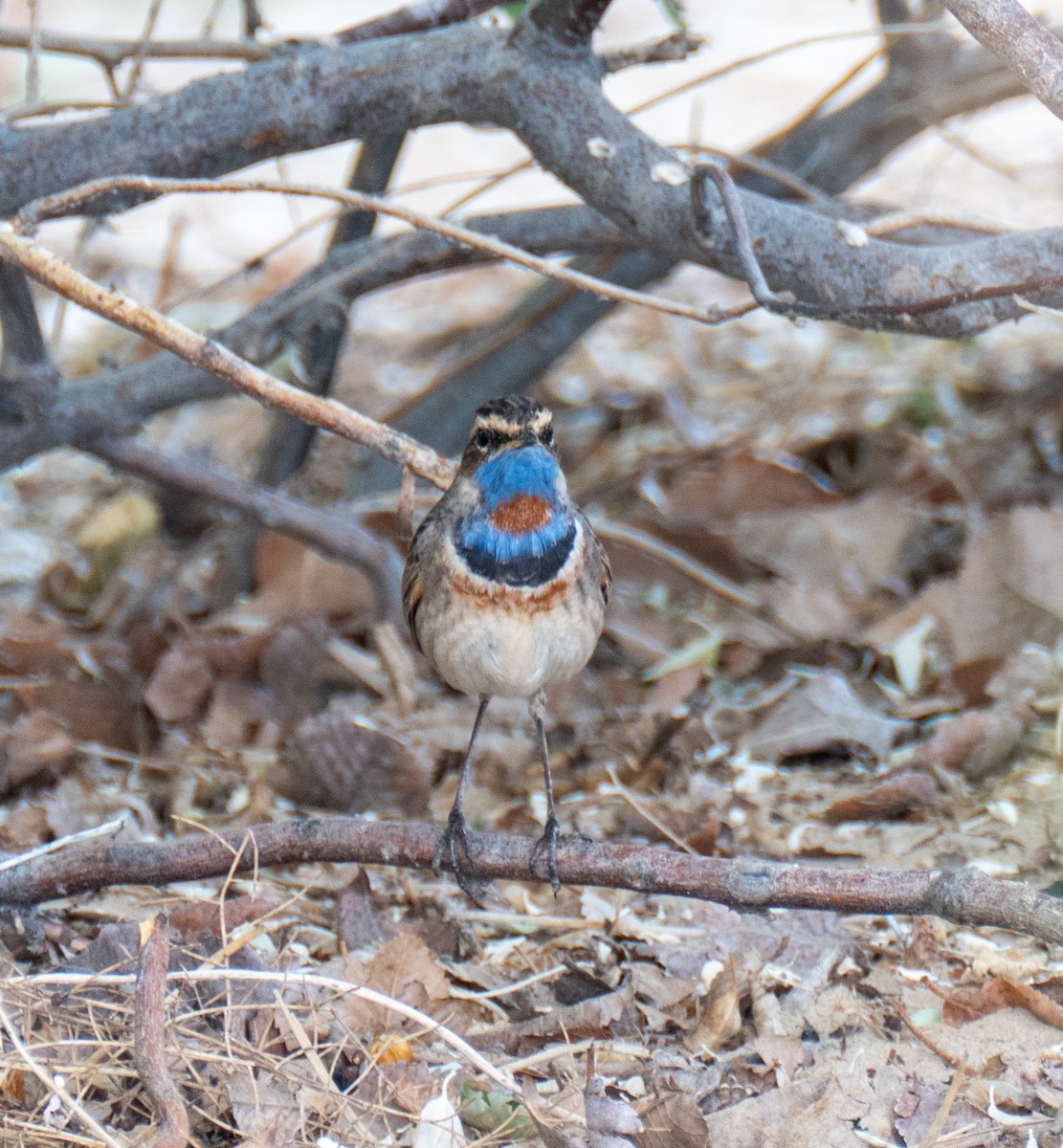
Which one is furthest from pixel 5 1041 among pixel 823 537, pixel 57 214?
pixel 823 537

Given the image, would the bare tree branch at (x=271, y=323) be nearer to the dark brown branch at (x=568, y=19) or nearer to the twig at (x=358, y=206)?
the dark brown branch at (x=568, y=19)

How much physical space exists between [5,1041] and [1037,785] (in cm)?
272

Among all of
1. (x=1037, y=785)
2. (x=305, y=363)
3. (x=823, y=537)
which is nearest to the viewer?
(x=1037, y=785)

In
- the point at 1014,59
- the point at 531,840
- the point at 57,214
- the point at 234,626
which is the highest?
the point at 1014,59

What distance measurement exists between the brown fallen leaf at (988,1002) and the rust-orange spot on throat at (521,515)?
143 centimetres

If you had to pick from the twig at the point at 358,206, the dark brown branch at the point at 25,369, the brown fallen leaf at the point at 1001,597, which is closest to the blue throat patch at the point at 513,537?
the twig at the point at 358,206

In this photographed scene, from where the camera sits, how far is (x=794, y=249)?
3.65 m

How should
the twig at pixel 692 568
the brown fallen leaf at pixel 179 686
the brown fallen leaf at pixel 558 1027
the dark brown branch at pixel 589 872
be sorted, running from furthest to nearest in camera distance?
the twig at pixel 692 568
the brown fallen leaf at pixel 179 686
the brown fallen leaf at pixel 558 1027
the dark brown branch at pixel 589 872

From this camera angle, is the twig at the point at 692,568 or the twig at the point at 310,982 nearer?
the twig at the point at 310,982

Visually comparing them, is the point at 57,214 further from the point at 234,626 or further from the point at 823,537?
the point at 823,537

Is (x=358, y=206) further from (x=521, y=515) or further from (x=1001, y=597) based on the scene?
(x=1001, y=597)

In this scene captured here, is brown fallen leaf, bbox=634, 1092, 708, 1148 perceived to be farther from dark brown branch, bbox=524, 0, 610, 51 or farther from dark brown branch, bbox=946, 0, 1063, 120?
dark brown branch, bbox=524, 0, 610, 51

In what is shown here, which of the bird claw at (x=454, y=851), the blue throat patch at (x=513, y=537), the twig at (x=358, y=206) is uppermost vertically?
the twig at (x=358, y=206)

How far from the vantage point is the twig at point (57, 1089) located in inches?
105
